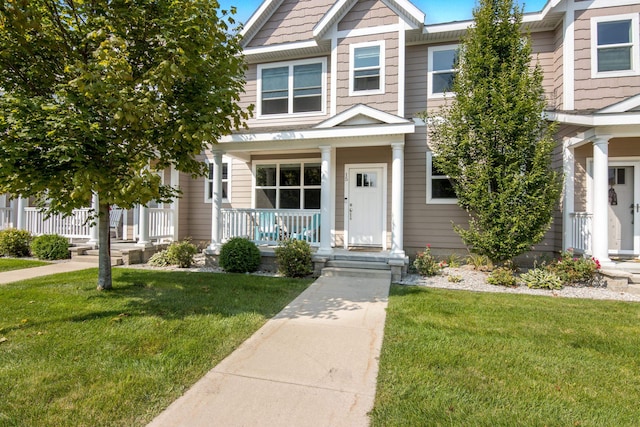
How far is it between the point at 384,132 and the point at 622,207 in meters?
6.23

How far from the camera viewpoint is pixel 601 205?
680cm

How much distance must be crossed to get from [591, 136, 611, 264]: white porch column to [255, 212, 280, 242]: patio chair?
7.19 m

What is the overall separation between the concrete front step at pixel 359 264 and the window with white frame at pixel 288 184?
8.38 ft

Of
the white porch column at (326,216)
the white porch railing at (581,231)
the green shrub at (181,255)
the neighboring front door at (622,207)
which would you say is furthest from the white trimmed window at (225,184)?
the neighboring front door at (622,207)

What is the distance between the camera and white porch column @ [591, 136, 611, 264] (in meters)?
6.79

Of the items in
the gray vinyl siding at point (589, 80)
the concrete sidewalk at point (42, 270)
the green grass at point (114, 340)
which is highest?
the gray vinyl siding at point (589, 80)

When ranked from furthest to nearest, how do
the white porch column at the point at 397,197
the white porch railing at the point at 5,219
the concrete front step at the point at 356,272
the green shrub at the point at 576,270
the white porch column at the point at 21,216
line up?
the white porch railing at the point at 5,219
the white porch column at the point at 21,216
the white porch column at the point at 397,197
the concrete front step at the point at 356,272
the green shrub at the point at 576,270

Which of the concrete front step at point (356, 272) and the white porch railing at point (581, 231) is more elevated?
the white porch railing at point (581, 231)

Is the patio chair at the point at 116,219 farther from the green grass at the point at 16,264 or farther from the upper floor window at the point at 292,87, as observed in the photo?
the upper floor window at the point at 292,87

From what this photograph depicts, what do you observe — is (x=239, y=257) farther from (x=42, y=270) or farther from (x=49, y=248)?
(x=49, y=248)

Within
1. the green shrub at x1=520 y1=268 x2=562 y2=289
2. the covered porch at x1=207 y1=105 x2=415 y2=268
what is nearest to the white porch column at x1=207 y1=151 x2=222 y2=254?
the covered porch at x1=207 y1=105 x2=415 y2=268

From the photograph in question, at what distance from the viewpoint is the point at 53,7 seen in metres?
4.25

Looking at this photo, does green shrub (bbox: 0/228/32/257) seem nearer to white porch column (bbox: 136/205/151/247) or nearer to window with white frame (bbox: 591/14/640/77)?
white porch column (bbox: 136/205/151/247)

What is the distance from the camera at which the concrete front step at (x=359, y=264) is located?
7.24 meters
